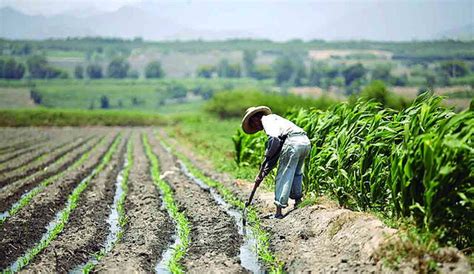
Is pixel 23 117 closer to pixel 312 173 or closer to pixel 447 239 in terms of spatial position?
pixel 312 173

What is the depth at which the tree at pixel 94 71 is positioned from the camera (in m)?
145

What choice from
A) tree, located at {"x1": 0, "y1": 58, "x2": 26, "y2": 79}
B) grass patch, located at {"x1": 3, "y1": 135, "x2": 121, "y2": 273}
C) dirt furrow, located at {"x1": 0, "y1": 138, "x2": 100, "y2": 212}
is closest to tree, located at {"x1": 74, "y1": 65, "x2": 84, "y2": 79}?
tree, located at {"x1": 0, "y1": 58, "x2": 26, "y2": 79}

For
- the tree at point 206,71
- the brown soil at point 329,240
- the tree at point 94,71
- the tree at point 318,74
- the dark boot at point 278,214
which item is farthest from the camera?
the tree at point 206,71

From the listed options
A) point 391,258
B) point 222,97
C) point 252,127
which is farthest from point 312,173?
point 222,97

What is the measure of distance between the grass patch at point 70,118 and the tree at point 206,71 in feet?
351

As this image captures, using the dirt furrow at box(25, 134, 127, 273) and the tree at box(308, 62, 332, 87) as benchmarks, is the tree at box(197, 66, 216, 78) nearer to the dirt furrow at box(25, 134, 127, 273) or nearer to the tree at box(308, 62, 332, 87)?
the tree at box(308, 62, 332, 87)

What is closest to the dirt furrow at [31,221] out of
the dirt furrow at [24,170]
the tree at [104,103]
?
the dirt furrow at [24,170]

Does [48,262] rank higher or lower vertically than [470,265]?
lower

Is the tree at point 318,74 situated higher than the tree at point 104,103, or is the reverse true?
the tree at point 318,74

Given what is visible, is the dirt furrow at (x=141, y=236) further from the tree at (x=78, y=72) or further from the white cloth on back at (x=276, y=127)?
the tree at (x=78, y=72)

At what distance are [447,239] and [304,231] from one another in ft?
7.73

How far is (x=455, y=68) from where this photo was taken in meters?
54.3

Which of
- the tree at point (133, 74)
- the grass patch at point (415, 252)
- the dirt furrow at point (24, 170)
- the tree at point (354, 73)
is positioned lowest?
the tree at point (133, 74)

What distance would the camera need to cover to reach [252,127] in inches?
394
